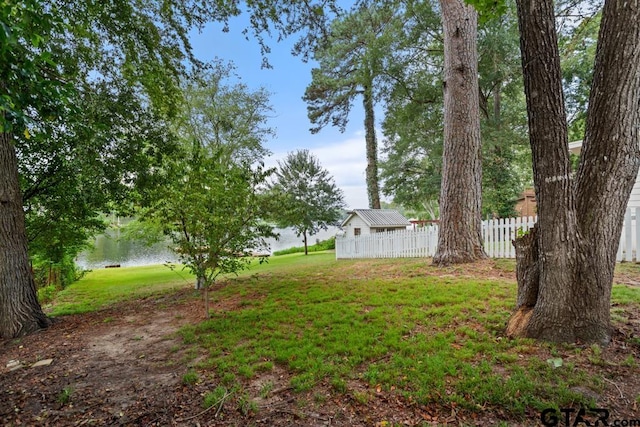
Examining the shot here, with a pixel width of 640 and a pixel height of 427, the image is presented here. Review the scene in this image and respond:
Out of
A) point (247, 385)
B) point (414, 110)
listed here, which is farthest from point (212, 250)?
point (414, 110)

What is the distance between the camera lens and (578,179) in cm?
262

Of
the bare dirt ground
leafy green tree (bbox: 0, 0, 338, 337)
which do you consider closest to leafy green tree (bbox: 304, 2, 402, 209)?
leafy green tree (bbox: 0, 0, 338, 337)

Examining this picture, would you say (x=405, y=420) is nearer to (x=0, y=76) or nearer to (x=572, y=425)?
(x=572, y=425)

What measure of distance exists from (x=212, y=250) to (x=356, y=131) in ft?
56.3

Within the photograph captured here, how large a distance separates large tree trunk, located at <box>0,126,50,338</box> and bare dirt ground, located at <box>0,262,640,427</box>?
707mm

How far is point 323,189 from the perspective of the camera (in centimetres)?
1909

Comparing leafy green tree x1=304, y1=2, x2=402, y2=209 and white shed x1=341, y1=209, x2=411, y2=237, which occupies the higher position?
leafy green tree x1=304, y1=2, x2=402, y2=209

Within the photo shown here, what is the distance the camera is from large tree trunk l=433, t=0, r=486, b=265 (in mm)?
6250

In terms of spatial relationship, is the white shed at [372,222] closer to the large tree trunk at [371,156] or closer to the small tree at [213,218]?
the large tree trunk at [371,156]

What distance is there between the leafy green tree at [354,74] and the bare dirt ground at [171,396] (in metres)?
11.4

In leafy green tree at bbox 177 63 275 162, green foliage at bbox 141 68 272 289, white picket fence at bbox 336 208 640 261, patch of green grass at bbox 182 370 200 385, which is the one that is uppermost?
leafy green tree at bbox 177 63 275 162

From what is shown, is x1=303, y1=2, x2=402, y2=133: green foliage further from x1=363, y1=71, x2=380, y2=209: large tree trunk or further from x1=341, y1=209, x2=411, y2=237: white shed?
x1=341, y1=209, x2=411, y2=237: white shed

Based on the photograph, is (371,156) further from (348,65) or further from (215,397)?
(215,397)

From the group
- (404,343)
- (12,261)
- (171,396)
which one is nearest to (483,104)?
(404,343)
